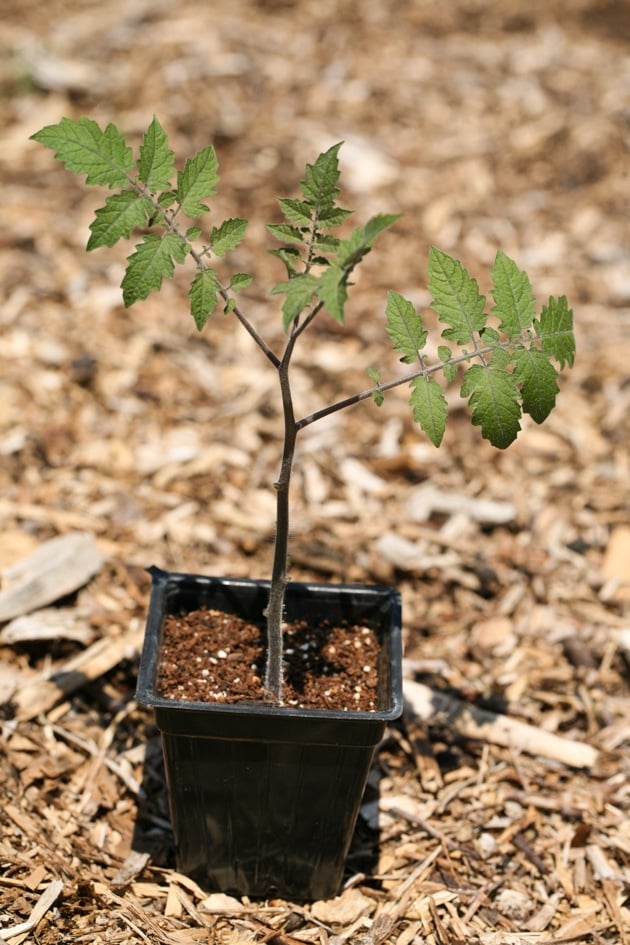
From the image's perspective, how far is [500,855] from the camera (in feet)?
8.05

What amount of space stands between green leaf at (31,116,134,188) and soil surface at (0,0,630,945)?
1464mm

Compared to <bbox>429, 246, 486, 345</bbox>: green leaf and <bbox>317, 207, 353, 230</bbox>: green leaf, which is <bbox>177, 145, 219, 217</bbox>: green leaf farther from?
<bbox>429, 246, 486, 345</bbox>: green leaf

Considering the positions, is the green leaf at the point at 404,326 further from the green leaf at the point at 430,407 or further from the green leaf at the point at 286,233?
the green leaf at the point at 286,233

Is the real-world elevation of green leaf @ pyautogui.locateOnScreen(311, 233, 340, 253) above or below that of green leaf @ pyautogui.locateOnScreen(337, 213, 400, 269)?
below

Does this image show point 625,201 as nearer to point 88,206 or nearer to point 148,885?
point 88,206

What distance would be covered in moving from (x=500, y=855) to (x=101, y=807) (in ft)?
3.32

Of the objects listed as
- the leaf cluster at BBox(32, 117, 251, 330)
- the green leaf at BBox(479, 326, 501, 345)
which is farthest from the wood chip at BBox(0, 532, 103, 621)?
the green leaf at BBox(479, 326, 501, 345)

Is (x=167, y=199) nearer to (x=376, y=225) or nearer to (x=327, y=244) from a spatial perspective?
(x=327, y=244)

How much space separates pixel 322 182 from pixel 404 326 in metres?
0.31

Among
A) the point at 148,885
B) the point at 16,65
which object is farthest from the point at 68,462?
the point at 16,65

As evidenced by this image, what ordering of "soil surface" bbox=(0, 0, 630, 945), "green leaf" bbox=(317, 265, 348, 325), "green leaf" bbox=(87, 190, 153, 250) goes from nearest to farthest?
"green leaf" bbox=(317, 265, 348, 325) → "green leaf" bbox=(87, 190, 153, 250) → "soil surface" bbox=(0, 0, 630, 945)

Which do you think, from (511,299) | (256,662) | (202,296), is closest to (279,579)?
(256,662)

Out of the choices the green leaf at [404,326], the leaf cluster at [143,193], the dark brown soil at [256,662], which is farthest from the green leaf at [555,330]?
the dark brown soil at [256,662]

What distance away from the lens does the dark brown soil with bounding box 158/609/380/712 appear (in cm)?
211
